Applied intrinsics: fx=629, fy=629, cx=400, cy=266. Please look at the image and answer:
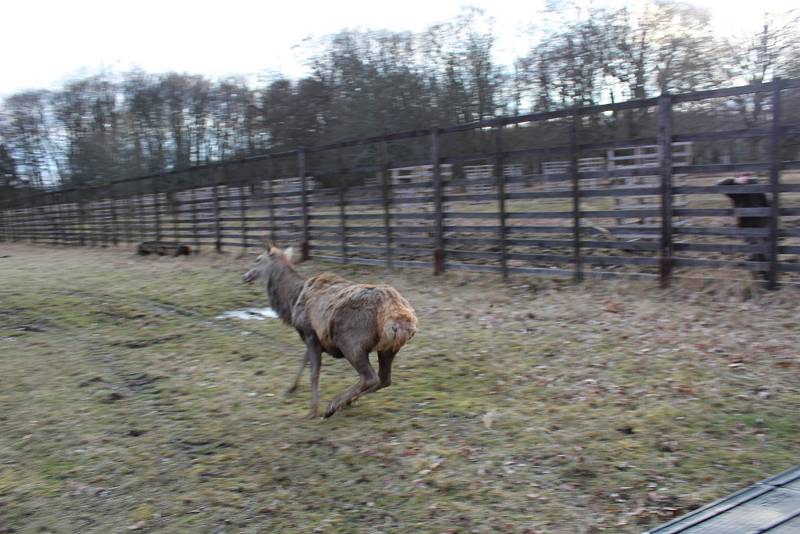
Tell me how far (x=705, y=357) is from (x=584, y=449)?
2.16 m

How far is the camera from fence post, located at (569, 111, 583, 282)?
856 centimetres

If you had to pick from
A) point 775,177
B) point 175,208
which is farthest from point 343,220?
point 175,208

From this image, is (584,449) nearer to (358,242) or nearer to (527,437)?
(527,437)

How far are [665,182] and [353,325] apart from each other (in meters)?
4.93

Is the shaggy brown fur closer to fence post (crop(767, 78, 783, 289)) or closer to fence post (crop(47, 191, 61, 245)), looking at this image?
fence post (crop(767, 78, 783, 289))

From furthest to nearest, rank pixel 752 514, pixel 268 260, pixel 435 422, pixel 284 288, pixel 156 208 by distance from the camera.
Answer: pixel 156 208 < pixel 268 260 < pixel 284 288 < pixel 435 422 < pixel 752 514

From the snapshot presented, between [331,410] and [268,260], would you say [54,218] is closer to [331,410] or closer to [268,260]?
[268,260]

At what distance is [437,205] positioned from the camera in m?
10.3

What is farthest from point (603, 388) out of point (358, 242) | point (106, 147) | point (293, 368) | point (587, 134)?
point (106, 147)

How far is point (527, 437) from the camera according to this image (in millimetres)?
4348

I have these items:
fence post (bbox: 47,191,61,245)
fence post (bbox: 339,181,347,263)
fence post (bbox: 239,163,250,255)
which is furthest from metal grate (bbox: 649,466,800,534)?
fence post (bbox: 47,191,61,245)

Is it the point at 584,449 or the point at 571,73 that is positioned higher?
the point at 571,73

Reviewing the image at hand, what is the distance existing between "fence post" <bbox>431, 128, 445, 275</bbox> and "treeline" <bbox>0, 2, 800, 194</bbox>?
3.00 meters

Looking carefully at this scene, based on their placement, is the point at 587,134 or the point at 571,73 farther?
the point at 571,73
